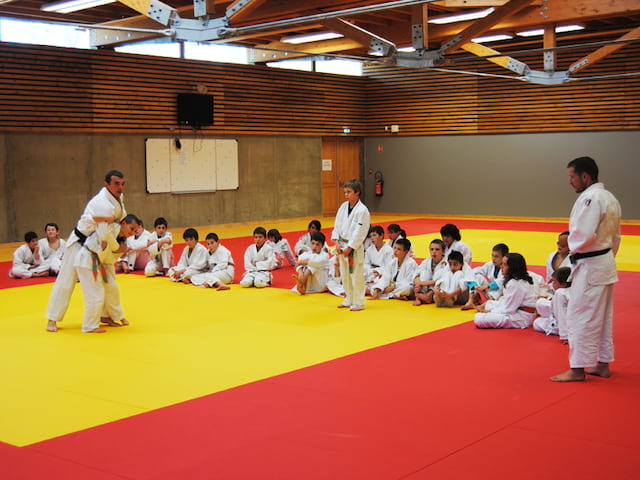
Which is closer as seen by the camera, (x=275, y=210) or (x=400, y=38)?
(x=400, y=38)

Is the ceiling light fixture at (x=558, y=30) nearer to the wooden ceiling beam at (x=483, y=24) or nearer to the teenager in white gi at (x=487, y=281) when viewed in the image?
the wooden ceiling beam at (x=483, y=24)

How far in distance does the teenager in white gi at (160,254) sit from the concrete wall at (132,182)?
5.36 metres

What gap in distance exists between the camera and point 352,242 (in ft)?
26.8

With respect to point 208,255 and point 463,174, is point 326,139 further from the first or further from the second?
point 208,255

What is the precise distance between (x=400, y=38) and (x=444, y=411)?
11.3 metres

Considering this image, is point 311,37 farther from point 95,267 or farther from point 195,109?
point 95,267

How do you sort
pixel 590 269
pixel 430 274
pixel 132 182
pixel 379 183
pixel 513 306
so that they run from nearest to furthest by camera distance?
pixel 590 269 → pixel 513 306 → pixel 430 274 → pixel 132 182 → pixel 379 183

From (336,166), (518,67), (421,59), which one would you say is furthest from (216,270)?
(336,166)

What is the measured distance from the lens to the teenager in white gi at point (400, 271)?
8938mm

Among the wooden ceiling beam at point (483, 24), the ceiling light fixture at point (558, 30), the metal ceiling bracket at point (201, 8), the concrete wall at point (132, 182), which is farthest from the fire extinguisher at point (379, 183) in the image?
the metal ceiling bracket at point (201, 8)

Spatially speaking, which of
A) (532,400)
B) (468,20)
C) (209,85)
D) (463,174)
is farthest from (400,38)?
(532,400)

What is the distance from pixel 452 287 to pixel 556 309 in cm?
176

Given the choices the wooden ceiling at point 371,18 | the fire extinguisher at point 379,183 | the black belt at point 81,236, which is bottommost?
the black belt at point 81,236

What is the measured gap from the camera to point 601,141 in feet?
60.5
